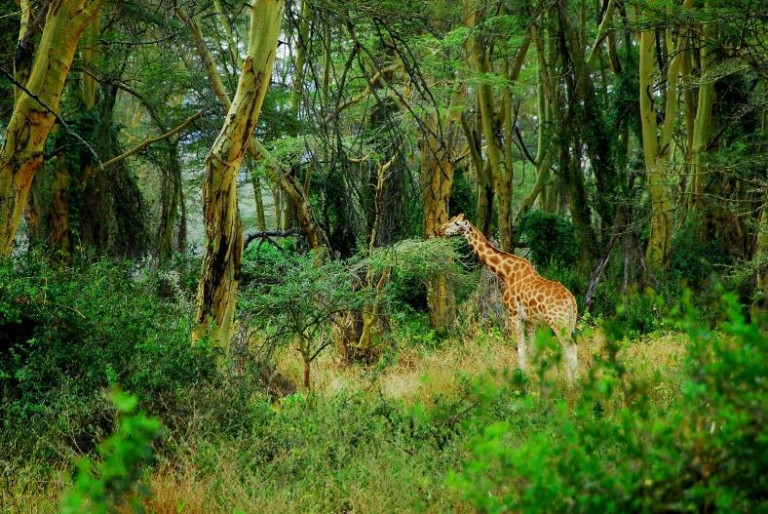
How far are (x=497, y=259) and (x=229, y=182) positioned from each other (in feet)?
14.2

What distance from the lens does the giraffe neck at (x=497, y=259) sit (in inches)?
371

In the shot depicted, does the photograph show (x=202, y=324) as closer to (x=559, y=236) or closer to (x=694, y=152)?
(x=694, y=152)

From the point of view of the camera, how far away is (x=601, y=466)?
258 cm

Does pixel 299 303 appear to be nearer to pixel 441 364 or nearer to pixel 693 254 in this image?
pixel 441 364

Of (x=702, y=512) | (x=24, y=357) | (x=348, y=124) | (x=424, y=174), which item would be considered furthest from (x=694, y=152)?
(x=702, y=512)

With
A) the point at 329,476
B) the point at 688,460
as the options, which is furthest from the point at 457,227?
the point at 688,460

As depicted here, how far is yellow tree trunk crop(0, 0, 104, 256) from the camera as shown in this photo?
23.6 ft

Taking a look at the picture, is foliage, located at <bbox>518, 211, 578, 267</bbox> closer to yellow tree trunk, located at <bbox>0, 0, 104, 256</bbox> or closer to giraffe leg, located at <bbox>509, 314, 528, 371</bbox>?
giraffe leg, located at <bbox>509, 314, 528, 371</bbox>

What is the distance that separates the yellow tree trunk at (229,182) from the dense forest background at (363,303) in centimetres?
2

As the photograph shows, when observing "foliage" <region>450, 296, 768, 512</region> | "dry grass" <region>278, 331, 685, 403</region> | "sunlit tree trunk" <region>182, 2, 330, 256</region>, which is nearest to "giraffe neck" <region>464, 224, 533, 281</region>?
"dry grass" <region>278, 331, 685, 403</region>

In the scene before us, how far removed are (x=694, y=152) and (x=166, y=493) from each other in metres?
11.8

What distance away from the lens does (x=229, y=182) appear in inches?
251

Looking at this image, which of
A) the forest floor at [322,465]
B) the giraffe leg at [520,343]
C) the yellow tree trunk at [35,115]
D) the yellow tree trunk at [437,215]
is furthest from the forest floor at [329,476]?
the yellow tree trunk at [437,215]

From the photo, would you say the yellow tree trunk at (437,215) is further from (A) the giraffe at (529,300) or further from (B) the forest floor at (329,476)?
(B) the forest floor at (329,476)
